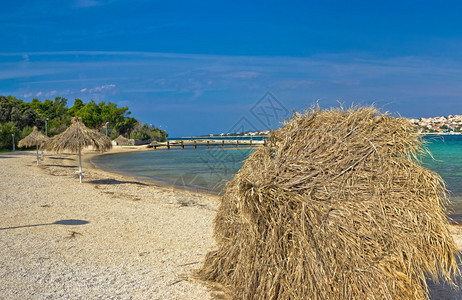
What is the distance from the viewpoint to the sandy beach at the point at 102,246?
497 cm

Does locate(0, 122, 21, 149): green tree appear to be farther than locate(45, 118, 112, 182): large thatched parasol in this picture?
Yes

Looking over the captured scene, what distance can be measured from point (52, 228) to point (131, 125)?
76.6 metres

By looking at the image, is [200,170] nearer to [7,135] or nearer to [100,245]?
[100,245]

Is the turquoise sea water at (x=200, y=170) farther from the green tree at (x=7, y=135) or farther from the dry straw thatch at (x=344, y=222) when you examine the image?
the green tree at (x=7, y=135)

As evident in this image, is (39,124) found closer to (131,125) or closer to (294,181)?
(131,125)

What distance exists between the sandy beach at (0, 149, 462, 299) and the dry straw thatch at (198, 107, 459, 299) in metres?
1.48

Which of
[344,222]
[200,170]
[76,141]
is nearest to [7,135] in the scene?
[200,170]

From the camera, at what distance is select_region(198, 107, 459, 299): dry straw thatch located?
355 cm

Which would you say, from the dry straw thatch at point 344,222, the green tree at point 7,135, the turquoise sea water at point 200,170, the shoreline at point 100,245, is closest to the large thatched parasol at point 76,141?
the shoreline at point 100,245

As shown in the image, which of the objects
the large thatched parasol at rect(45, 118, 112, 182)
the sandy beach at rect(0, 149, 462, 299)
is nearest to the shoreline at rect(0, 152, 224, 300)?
the sandy beach at rect(0, 149, 462, 299)

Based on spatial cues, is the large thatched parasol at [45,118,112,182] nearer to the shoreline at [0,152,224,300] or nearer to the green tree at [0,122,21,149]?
the shoreline at [0,152,224,300]

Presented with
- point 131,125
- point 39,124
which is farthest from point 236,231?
point 131,125

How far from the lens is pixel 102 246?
6.80 m

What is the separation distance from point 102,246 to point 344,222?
486 centimetres
